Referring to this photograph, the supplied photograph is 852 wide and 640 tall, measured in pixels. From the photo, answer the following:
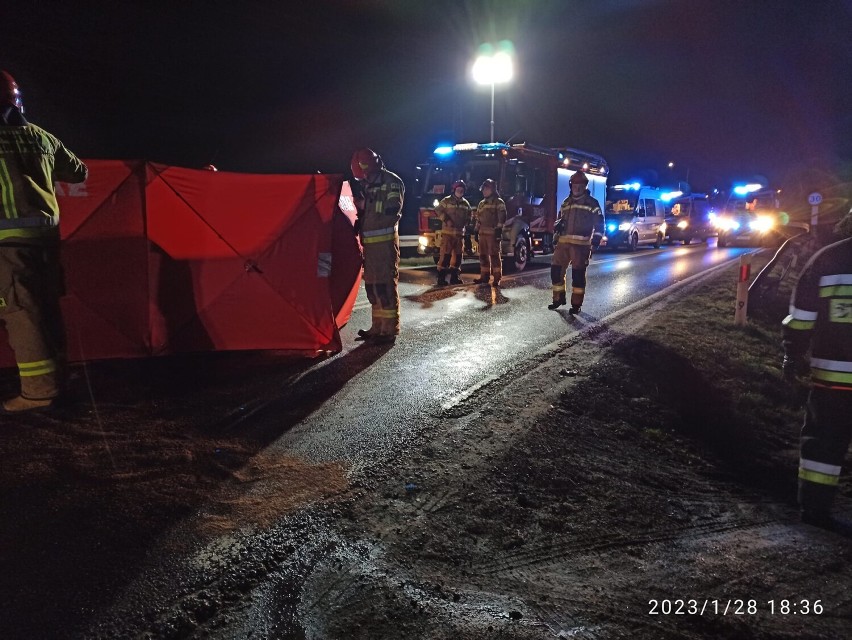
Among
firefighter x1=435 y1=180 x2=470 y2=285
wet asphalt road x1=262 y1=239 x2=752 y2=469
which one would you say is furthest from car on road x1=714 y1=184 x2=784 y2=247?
firefighter x1=435 y1=180 x2=470 y2=285

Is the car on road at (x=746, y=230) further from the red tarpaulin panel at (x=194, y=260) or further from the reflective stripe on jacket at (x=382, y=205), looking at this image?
the red tarpaulin panel at (x=194, y=260)

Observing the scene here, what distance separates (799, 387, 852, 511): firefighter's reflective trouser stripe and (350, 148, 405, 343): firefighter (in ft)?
14.1

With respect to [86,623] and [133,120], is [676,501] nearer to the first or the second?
[86,623]

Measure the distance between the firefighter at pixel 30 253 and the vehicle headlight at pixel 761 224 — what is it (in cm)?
2591

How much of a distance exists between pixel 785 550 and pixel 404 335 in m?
4.72

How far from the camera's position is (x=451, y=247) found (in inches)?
470

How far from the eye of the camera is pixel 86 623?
7.68 ft

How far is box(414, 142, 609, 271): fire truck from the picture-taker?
49.3 feet

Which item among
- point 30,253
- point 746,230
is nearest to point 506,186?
point 30,253

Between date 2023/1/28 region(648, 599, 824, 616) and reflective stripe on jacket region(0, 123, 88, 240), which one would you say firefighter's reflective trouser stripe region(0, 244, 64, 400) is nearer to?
reflective stripe on jacket region(0, 123, 88, 240)

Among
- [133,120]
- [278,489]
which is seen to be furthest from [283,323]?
[133,120]

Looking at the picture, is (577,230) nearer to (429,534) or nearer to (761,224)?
(429,534)

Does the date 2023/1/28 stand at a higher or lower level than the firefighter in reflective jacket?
lower

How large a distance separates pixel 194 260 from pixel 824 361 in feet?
16.6
